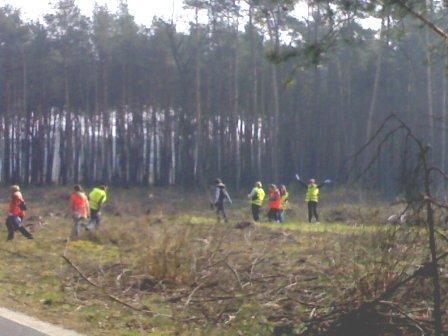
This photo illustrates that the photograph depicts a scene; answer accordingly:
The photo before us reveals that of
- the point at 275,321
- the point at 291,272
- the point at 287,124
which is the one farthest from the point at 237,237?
the point at 287,124

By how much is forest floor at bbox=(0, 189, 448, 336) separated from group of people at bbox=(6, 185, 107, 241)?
8.20 feet

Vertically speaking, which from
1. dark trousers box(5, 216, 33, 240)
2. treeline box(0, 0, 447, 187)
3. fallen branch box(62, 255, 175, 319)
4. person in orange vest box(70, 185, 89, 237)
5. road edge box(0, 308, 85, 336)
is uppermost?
treeline box(0, 0, 447, 187)

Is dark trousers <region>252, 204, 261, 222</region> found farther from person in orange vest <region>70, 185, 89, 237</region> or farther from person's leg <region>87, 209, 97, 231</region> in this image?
person in orange vest <region>70, 185, 89, 237</region>

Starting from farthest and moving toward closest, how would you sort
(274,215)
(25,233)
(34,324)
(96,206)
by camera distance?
(274,215), (96,206), (25,233), (34,324)

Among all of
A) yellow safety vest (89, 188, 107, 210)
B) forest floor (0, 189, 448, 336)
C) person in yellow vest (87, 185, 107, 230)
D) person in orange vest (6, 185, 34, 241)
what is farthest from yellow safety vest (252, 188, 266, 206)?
forest floor (0, 189, 448, 336)

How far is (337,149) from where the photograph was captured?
70.7 meters

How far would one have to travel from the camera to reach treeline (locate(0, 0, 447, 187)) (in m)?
66.4

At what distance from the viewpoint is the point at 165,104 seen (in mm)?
69812

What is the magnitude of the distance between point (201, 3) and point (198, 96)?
28.4 feet

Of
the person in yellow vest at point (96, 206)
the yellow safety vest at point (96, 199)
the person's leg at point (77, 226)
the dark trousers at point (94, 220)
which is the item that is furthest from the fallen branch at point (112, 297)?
the yellow safety vest at point (96, 199)

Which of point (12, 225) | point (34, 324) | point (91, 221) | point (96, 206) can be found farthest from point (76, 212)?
point (34, 324)

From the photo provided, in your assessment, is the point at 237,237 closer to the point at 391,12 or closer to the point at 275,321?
the point at 275,321

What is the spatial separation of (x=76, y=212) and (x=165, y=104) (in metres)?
45.0

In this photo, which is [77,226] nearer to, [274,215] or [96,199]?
[96,199]
